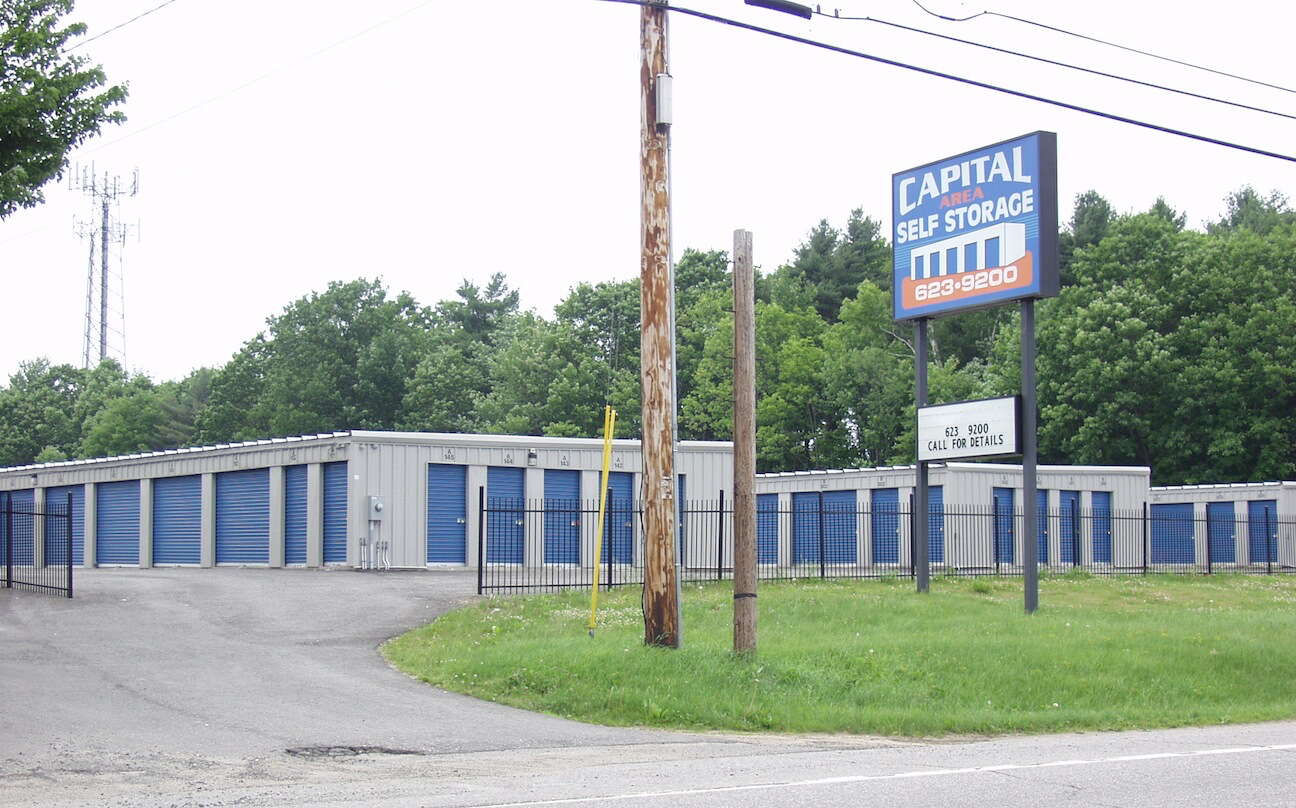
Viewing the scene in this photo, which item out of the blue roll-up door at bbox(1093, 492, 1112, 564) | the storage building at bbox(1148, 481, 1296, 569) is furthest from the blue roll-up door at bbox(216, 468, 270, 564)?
the storage building at bbox(1148, 481, 1296, 569)

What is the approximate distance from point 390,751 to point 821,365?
55.7 meters

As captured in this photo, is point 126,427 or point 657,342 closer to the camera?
point 657,342

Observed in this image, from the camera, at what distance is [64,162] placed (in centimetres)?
1731

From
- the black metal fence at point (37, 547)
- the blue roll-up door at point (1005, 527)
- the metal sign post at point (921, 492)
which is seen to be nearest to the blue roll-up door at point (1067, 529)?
the blue roll-up door at point (1005, 527)

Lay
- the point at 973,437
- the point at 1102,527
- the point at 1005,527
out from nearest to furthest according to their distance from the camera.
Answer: the point at 973,437, the point at 1005,527, the point at 1102,527

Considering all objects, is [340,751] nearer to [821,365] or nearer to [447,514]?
[447,514]

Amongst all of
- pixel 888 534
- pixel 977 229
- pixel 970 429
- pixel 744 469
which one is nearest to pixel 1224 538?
pixel 888 534

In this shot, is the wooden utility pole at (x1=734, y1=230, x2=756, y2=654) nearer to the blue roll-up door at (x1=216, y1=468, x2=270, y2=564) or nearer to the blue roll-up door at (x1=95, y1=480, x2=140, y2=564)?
the blue roll-up door at (x1=216, y1=468, x2=270, y2=564)

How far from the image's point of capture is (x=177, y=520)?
124ft

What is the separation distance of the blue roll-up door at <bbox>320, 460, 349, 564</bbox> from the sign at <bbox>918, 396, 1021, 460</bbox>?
47.7 feet

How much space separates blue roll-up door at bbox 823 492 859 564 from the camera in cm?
4150

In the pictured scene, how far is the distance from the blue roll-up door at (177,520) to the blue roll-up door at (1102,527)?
27120mm

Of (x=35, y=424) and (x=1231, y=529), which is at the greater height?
(x=35, y=424)

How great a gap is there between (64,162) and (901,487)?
1154 inches
